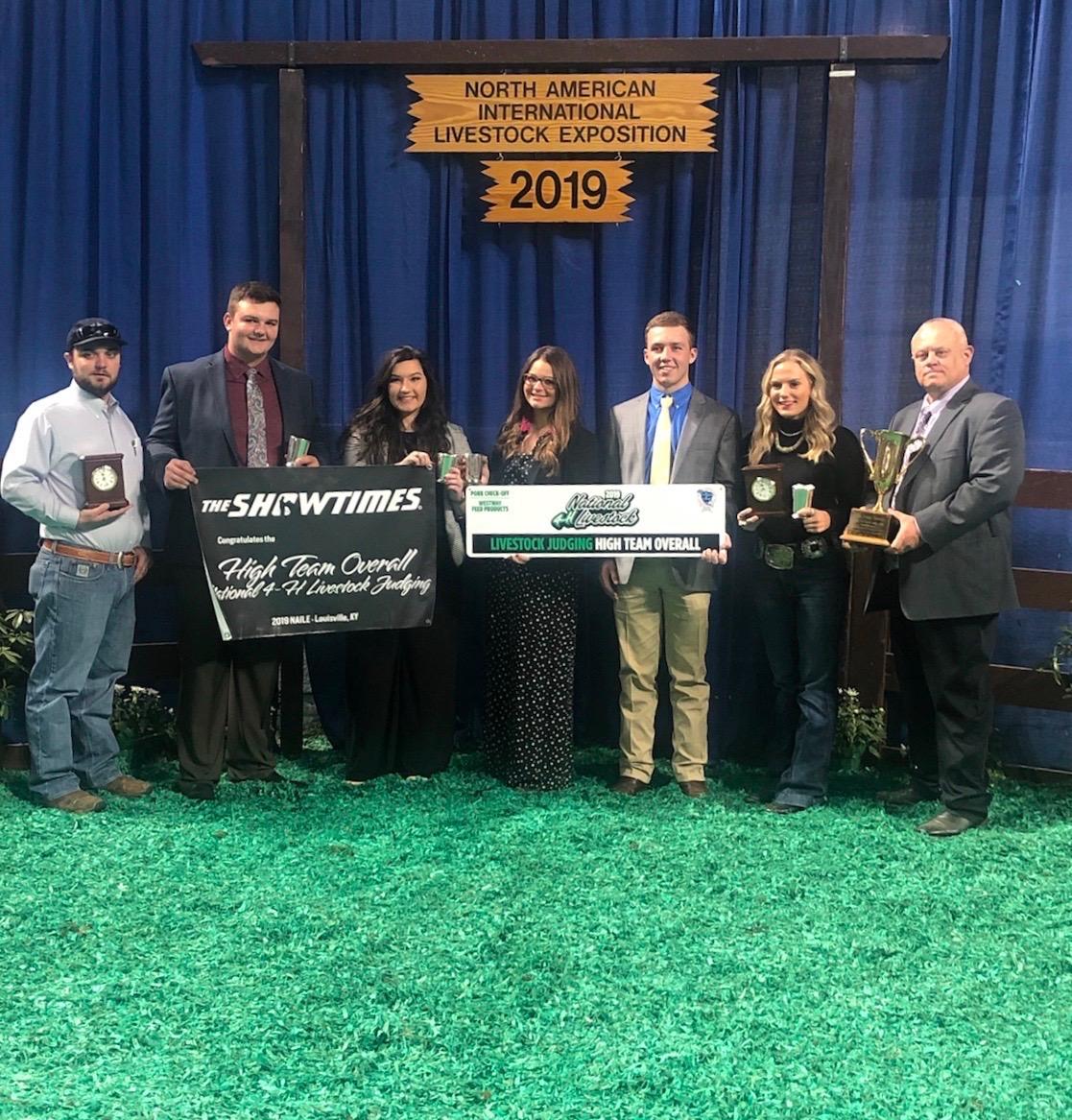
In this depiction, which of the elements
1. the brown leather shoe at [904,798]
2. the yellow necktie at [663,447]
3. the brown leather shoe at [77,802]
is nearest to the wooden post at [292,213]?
the yellow necktie at [663,447]

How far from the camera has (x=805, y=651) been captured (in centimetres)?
314

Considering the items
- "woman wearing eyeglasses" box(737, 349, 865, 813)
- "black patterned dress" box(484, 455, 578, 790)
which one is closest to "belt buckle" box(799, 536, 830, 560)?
"woman wearing eyeglasses" box(737, 349, 865, 813)

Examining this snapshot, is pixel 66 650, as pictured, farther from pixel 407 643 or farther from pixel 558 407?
pixel 558 407

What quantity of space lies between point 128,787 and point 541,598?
1413mm

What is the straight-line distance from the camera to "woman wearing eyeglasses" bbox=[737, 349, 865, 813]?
3082 millimetres

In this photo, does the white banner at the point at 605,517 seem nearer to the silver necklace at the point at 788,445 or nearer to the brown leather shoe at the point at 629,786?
the silver necklace at the point at 788,445

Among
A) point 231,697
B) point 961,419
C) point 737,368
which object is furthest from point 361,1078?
point 737,368

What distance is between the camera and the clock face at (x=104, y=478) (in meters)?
3.02

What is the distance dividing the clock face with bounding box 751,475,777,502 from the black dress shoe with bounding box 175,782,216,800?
6.19ft

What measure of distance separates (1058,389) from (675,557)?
1.47 metres

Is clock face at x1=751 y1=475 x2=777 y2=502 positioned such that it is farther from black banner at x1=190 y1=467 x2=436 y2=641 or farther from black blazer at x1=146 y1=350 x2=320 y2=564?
black blazer at x1=146 y1=350 x2=320 y2=564

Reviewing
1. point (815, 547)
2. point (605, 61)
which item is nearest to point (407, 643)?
→ point (815, 547)

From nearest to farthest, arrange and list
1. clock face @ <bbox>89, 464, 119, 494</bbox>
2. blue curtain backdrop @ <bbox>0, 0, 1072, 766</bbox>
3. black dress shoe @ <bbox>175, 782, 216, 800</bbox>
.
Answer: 1. clock face @ <bbox>89, 464, 119, 494</bbox>
2. black dress shoe @ <bbox>175, 782, 216, 800</bbox>
3. blue curtain backdrop @ <bbox>0, 0, 1072, 766</bbox>

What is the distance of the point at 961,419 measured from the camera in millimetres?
2969
